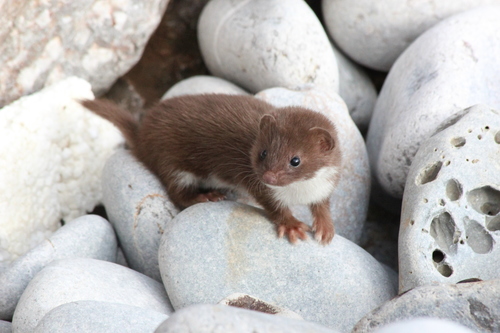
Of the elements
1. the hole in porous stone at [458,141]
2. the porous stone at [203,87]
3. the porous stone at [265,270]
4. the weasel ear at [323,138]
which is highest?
the weasel ear at [323,138]

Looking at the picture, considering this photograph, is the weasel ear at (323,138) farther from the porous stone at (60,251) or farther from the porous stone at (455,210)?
the porous stone at (60,251)

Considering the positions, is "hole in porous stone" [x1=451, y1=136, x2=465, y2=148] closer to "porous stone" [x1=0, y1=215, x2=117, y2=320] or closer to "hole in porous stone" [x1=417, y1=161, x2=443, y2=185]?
"hole in porous stone" [x1=417, y1=161, x2=443, y2=185]

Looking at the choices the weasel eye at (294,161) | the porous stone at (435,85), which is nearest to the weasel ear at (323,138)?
the weasel eye at (294,161)

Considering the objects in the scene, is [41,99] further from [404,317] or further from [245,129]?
[404,317]

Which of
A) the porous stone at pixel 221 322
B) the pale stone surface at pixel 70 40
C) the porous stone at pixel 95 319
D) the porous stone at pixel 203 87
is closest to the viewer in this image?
the porous stone at pixel 221 322

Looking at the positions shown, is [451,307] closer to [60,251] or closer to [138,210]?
[138,210]

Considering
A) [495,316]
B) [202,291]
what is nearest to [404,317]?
[495,316]
